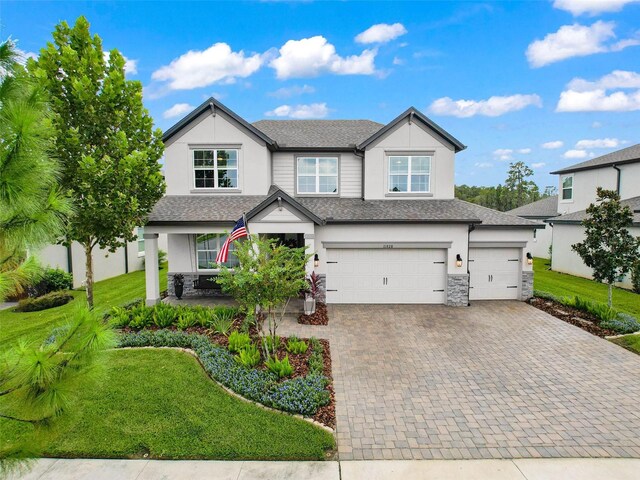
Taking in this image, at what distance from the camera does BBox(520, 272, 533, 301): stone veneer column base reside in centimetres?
1499

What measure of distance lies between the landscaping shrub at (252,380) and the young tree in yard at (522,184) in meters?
64.1

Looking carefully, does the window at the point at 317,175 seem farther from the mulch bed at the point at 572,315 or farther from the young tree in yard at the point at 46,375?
the young tree in yard at the point at 46,375

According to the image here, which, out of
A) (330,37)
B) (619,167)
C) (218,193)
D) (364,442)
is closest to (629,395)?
(364,442)

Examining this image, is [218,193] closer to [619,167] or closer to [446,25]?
[446,25]

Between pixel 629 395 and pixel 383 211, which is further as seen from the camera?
pixel 383 211

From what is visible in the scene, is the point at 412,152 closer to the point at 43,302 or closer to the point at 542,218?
the point at 43,302

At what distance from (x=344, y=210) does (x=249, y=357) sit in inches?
321

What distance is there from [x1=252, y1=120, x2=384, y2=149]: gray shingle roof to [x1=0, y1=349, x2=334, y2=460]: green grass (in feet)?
37.7

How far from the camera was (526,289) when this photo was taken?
1505 cm

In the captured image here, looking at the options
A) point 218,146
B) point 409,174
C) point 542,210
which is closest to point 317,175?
point 409,174

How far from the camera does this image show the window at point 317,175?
53.8ft

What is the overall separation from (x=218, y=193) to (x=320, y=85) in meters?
17.0

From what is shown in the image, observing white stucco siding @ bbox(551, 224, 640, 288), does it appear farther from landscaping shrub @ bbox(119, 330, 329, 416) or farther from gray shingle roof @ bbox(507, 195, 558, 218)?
landscaping shrub @ bbox(119, 330, 329, 416)

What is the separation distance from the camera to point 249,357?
27.6ft
